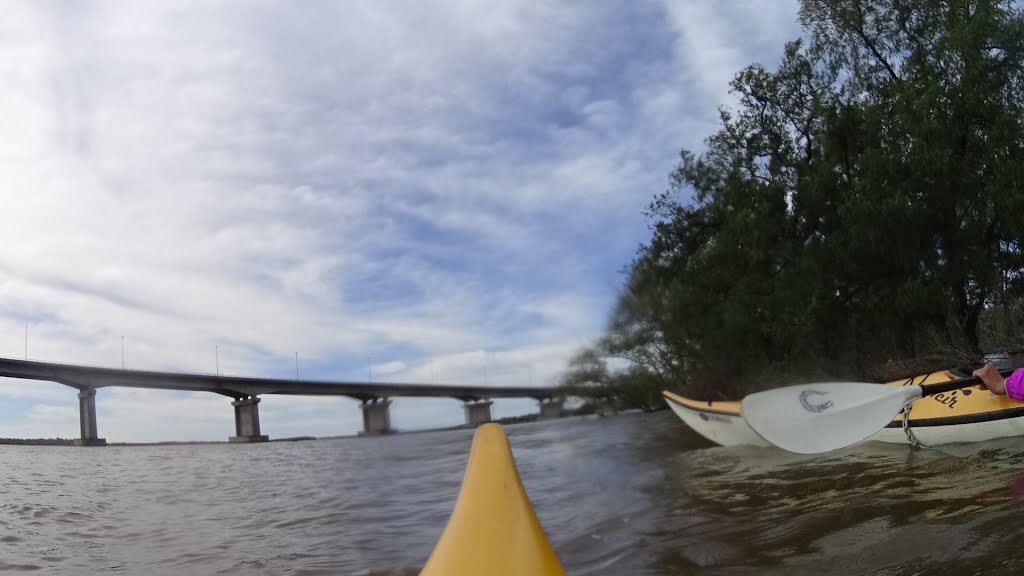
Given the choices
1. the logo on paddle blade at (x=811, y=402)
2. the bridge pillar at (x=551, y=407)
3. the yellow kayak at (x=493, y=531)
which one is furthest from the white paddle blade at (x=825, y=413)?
the yellow kayak at (x=493, y=531)

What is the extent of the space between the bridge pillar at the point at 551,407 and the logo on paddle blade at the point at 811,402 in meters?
2.51

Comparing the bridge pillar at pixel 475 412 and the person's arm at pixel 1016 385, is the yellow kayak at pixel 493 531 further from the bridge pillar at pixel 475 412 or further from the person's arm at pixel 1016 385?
the person's arm at pixel 1016 385

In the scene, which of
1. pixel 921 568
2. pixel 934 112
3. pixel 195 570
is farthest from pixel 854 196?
pixel 195 570

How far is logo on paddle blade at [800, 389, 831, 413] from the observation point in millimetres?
6019

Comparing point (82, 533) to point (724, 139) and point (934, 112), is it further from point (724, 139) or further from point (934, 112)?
point (724, 139)

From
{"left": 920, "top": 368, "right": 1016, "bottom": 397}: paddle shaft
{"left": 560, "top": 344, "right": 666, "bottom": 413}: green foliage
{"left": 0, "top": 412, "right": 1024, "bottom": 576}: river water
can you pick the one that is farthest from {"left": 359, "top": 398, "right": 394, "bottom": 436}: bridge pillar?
{"left": 920, "top": 368, "right": 1016, "bottom": 397}: paddle shaft

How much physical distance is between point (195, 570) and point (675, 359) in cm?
1024

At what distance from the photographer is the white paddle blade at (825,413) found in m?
5.79

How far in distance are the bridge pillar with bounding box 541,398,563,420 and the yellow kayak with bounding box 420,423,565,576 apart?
3164 mm

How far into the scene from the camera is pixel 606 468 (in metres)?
8.02

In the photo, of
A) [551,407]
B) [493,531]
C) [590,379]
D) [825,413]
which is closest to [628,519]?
[551,407]

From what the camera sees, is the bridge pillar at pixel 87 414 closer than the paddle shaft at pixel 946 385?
No

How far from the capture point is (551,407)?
17.5ft

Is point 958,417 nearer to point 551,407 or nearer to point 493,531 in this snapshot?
point 551,407
